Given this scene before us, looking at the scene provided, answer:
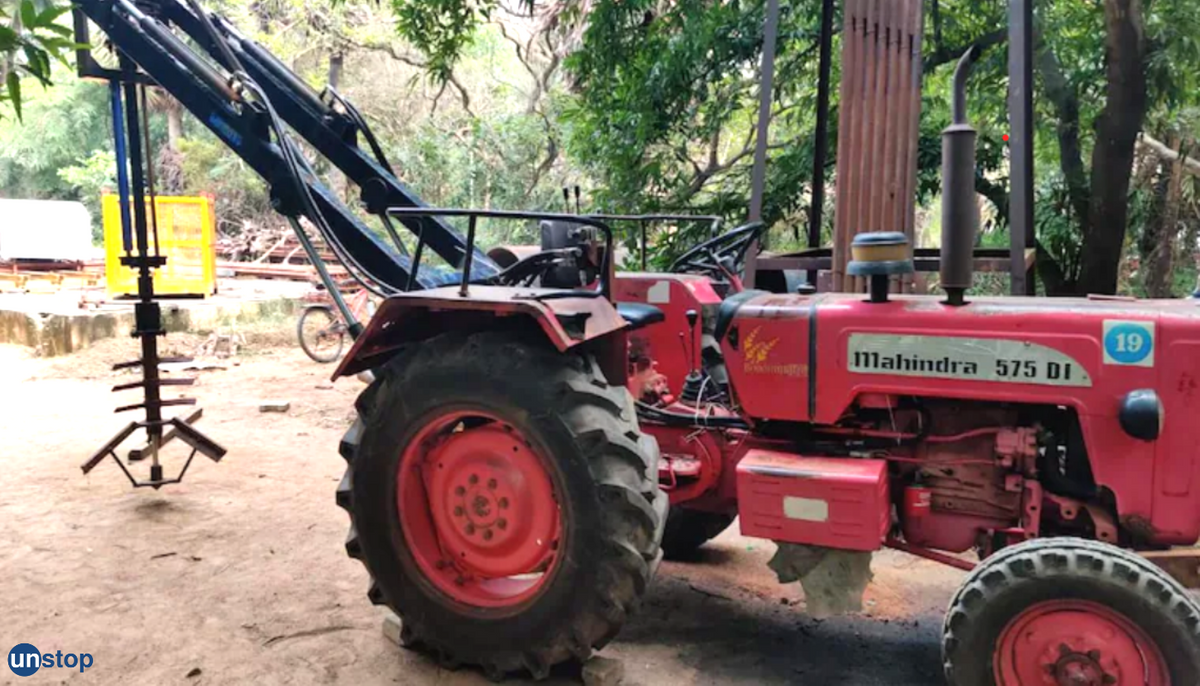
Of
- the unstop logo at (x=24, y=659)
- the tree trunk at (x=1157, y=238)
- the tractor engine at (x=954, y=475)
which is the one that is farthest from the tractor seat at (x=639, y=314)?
the tree trunk at (x=1157, y=238)

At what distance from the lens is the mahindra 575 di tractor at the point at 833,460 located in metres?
2.32

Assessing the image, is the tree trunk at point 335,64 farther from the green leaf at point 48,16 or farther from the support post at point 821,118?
the green leaf at point 48,16

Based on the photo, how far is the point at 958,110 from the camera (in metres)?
2.50

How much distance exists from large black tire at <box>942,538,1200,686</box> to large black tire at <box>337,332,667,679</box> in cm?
88

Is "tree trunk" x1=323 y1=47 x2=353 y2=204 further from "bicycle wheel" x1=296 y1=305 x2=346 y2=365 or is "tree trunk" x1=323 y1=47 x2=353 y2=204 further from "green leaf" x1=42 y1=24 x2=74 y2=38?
"green leaf" x1=42 y1=24 x2=74 y2=38

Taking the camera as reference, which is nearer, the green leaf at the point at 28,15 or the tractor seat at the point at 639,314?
the green leaf at the point at 28,15

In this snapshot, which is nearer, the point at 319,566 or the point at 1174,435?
the point at 1174,435

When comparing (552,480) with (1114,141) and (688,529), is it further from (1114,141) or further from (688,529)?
(1114,141)

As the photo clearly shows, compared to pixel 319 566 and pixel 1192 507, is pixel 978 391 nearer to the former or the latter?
pixel 1192 507

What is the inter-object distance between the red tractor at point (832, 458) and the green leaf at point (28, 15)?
1.26 metres

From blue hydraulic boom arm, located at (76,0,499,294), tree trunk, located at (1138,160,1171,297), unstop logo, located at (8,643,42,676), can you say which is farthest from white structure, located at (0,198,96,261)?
tree trunk, located at (1138,160,1171,297)

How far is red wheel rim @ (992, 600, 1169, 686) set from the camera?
86.6 inches

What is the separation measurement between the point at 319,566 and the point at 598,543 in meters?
1.86

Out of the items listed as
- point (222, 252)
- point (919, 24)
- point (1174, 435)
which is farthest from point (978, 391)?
point (222, 252)
